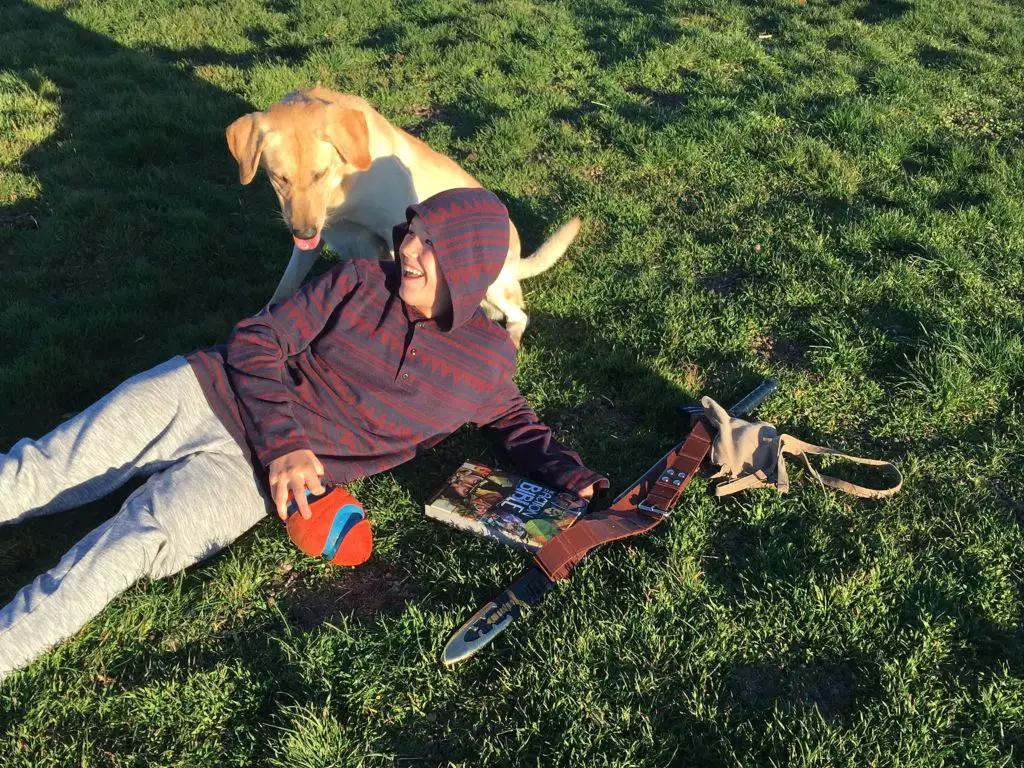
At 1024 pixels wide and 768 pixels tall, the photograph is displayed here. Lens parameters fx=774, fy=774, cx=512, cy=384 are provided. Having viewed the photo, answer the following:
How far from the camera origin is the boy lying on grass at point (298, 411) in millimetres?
2729

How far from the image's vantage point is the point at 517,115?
6.41 meters

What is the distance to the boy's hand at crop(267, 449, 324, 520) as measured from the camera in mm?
2732

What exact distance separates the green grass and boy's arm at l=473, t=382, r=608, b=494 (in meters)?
0.31

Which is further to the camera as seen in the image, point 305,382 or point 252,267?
point 252,267

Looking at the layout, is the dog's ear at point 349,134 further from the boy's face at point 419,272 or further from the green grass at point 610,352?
the boy's face at point 419,272

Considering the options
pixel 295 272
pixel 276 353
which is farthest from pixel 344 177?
pixel 276 353

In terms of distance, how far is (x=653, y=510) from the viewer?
303cm

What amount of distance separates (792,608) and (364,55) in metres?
6.60

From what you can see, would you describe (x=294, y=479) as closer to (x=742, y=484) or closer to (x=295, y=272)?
(x=742, y=484)

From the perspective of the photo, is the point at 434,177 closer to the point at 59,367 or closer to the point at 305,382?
the point at 305,382

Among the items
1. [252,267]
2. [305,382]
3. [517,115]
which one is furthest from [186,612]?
[517,115]

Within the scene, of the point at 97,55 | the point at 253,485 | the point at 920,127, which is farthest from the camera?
the point at 97,55

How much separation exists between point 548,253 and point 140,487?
8.62 feet

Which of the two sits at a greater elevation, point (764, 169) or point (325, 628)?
point (764, 169)
